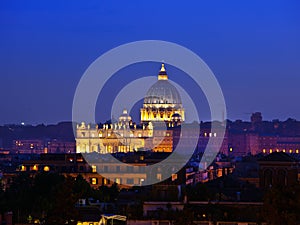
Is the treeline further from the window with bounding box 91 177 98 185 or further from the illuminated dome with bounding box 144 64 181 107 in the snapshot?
the illuminated dome with bounding box 144 64 181 107

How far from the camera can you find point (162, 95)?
19812 cm

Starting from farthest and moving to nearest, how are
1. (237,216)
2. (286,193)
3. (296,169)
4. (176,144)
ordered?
1. (176,144)
2. (296,169)
3. (237,216)
4. (286,193)

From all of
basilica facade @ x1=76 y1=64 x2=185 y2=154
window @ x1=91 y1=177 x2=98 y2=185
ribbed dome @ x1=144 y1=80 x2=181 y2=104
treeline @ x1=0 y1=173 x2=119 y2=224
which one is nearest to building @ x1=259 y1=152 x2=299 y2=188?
treeline @ x1=0 y1=173 x2=119 y2=224

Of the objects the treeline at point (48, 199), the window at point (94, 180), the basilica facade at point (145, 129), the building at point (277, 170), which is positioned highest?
the basilica facade at point (145, 129)

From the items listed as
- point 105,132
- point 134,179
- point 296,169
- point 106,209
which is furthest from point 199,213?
point 105,132

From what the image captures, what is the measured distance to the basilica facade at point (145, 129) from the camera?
180 metres

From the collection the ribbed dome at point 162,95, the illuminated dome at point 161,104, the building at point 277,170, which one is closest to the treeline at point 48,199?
the building at point 277,170

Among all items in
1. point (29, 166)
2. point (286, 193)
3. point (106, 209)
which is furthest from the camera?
point (29, 166)

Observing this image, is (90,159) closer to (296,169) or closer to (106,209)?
(296,169)

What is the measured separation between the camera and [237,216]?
37562mm

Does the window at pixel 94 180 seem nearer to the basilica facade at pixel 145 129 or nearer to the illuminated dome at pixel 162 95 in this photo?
the basilica facade at pixel 145 129

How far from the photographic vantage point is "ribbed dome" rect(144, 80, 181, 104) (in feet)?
646

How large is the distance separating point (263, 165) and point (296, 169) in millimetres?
1769

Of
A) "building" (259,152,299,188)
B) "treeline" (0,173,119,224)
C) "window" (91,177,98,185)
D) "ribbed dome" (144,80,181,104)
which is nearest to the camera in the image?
"treeline" (0,173,119,224)
